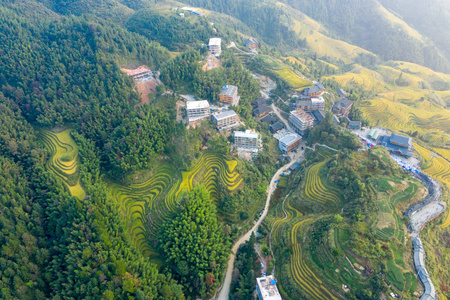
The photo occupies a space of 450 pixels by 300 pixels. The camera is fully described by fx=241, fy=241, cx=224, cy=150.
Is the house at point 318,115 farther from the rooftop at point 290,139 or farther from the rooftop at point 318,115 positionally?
the rooftop at point 290,139

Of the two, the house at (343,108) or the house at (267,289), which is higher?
the house at (343,108)

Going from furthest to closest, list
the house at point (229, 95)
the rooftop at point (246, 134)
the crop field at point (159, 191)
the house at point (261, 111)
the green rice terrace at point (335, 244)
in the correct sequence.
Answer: the house at point (261, 111), the house at point (229, 95), the rooftop at point (246, 134), the crop field at point (159, 191), the green rice terrace at point (335, 244)

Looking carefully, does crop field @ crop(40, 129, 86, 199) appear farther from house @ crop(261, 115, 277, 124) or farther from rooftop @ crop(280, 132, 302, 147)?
house @ crop(261, 115, 277, 124)

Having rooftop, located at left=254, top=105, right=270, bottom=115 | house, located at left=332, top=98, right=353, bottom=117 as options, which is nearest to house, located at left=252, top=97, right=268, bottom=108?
rooftop, located at left=254, top=105, right=270, bottom=115

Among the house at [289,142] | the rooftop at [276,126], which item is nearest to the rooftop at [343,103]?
the house at [289,142]

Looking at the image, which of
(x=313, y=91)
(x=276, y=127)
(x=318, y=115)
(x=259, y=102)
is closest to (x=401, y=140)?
(x=318, y=115)

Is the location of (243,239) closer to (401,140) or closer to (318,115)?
(318,115)

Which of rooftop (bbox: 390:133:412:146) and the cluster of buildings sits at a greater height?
rooftop (bbox: 390:133:412:146)

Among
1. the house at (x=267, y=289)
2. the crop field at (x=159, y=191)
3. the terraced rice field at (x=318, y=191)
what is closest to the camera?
the house at (x=267, y=289)
